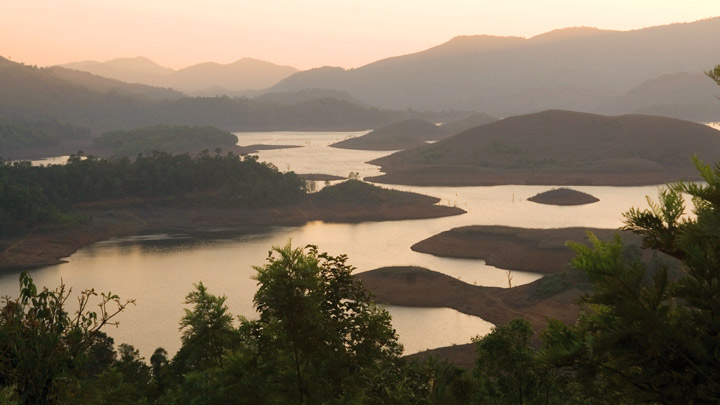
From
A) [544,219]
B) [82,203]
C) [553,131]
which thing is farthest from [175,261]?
[553,131]

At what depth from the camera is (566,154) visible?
176500 mm

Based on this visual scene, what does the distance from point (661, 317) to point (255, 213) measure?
11072 cm

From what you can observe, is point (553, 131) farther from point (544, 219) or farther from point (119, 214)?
point (119, 214)

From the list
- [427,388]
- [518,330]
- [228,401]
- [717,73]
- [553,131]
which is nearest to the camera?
[717,73]

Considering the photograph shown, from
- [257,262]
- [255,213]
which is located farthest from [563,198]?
[257,262]

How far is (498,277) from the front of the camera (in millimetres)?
78812

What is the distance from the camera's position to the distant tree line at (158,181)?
4700 inches

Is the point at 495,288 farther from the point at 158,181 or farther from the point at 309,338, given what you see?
the point at 158,181

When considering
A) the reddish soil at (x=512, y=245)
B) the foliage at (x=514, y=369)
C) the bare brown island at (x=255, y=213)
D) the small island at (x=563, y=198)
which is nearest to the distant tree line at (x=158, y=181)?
the bare brown island at (x=255, y=213)

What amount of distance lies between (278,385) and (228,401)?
2.39m

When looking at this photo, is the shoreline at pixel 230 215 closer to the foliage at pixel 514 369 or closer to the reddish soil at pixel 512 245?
the reddish soil at pixel 512 245

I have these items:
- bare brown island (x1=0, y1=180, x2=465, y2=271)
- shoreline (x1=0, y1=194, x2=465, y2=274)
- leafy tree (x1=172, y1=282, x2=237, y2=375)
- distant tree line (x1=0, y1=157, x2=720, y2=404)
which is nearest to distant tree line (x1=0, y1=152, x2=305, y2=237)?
bare brown island (x1=0, y1=180, x2=465, y2=271)

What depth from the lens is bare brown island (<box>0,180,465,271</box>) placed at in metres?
113

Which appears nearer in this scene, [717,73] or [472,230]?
[717,73]
